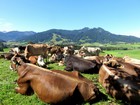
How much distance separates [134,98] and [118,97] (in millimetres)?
908

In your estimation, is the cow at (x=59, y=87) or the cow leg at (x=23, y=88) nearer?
the cow at (x=59, y=87)

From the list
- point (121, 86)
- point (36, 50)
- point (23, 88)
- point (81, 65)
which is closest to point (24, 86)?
point (23, 88)

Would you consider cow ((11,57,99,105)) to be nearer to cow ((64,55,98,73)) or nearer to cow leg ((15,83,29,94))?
cow leg ((15,83,29,94))

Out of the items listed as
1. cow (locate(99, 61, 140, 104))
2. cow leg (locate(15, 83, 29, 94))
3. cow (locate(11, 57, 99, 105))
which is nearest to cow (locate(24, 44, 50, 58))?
cow leg (locate(15, 83, 29, 94))

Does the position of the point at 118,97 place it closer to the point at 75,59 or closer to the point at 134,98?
the point at 134,98

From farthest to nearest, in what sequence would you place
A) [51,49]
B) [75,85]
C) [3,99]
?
1. [51,49]
2. [3,99]
3. [75,85]

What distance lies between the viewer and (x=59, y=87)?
32.8ft

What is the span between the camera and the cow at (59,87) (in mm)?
9875

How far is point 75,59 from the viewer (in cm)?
1884

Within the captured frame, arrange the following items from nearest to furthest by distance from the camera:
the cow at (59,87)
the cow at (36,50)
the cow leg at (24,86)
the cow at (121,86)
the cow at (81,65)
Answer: the cow at (59,87)
the cow at (121,86)
the cow leg at (24,86)
the cow at (81,65)
the cow at (36,50)

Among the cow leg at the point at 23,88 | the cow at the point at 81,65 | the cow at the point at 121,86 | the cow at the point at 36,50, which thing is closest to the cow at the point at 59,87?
the cow leg at the point at 23,88

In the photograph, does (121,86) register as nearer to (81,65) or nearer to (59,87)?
(59,87)

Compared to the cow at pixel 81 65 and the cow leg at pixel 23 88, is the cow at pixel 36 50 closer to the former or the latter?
the cow at pixel 81 65

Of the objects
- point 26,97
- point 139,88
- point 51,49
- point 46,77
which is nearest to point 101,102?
point 139,88
